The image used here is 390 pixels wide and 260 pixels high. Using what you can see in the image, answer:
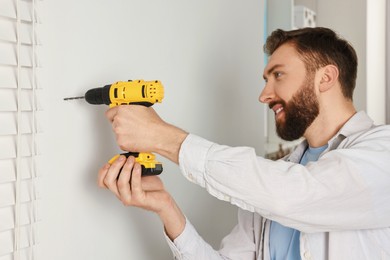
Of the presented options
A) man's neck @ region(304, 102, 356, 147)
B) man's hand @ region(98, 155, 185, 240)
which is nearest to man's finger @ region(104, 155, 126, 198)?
man's hand @ region(98, 155, 185, 240)

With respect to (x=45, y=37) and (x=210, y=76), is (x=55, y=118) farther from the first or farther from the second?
(x=210, y=76)

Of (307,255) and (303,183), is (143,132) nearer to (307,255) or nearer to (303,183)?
(303,183)

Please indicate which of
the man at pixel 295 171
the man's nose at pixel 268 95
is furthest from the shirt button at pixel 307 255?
the man's nose at pixel 268 95

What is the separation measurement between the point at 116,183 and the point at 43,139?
193mm

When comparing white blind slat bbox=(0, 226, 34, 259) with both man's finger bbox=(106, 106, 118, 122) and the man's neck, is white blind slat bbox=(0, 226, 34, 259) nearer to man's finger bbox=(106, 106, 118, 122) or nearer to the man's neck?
man's finger bbox=(106, 106, 118, 122)

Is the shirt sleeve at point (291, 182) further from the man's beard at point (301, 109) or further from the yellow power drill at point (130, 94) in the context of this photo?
the man's beard at point (301, 109)

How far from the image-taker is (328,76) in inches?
54.6

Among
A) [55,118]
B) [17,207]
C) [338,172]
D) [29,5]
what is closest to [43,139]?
[55,118]

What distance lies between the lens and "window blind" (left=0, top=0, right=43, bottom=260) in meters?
0.87

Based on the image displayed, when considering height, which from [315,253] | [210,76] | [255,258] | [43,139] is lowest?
[255,258]

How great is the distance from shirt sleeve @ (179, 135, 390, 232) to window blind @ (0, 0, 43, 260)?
333 millimetres

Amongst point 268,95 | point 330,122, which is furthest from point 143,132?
point 330,122

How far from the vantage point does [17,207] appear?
89 cm

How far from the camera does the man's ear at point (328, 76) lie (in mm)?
1384
